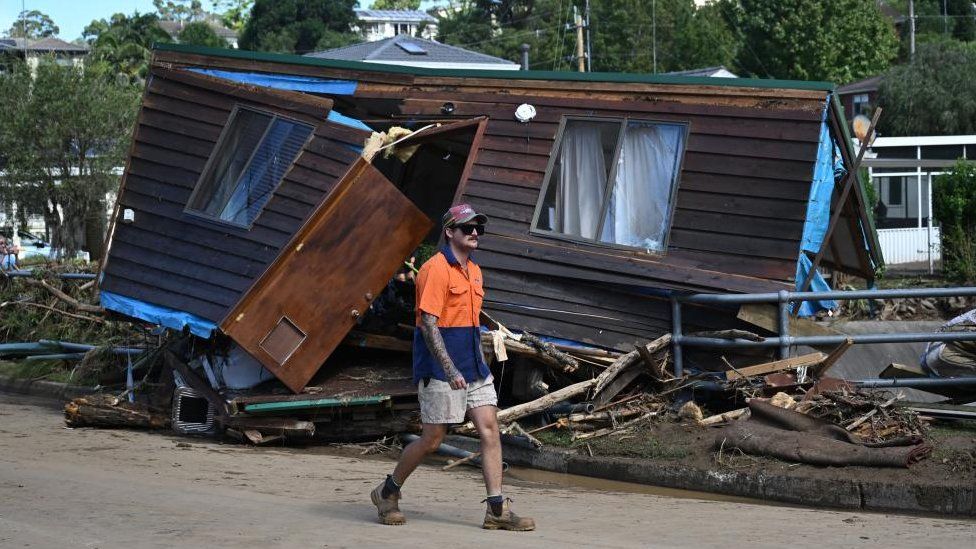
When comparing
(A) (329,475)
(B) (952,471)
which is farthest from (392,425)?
(B) (952,471)

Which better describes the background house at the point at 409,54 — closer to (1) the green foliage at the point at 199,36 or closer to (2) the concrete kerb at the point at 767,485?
(2) the concrete kerb at the point at 767,485

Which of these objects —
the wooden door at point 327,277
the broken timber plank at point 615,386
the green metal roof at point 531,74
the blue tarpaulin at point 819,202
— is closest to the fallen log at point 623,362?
the broken timber plank at point 615,386

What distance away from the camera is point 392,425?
446 inches

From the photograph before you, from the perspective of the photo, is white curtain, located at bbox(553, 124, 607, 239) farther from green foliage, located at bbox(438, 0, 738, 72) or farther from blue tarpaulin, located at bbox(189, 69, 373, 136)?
green foliage, located at bbox(438, 0, 738, 72)

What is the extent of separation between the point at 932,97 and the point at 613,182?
4611 centimetres

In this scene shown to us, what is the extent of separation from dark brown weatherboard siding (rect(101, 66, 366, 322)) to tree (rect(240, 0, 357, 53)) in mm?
72470

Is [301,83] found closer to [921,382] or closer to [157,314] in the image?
[157,314]

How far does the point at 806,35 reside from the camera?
184 ft

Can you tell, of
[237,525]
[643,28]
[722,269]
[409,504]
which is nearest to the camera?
[237,525]

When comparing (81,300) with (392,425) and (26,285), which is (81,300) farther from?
(392,425)

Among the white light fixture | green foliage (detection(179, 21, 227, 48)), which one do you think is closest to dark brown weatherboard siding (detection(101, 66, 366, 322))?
the white light fixture

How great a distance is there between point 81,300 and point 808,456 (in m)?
11.5

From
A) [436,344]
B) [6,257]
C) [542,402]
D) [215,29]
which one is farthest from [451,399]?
[215,29]

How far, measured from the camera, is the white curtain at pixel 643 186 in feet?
37.7
